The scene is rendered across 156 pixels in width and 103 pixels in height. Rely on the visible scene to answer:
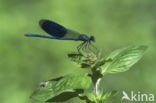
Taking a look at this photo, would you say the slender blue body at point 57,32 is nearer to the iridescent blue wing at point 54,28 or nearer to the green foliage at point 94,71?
the iridescent blue wing at point 54,28

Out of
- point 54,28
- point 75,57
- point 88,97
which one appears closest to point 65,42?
point 54,28

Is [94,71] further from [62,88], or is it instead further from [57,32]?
[57,32]

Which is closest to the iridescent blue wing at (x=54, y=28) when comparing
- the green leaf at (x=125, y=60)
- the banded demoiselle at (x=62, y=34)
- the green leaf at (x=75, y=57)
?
the banded demoiselle at (x=62, y=34)

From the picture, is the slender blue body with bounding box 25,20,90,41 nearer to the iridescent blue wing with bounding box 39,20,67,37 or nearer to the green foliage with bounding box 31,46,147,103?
the iridescent blue wing with bounding box 39,20,67,37

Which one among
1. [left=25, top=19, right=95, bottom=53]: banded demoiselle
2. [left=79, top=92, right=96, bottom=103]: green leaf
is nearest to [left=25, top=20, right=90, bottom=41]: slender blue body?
[left=25, top=19, right=95, bottom=53]: banded demoiselle

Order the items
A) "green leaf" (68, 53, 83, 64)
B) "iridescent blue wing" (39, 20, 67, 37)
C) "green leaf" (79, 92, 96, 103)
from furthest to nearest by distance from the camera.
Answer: "iridescent blue wing" (39, 20, 67, 37)
"green leaf" (68, 53, 83, 64)
"green leaf" (79, 92, 96, 103)

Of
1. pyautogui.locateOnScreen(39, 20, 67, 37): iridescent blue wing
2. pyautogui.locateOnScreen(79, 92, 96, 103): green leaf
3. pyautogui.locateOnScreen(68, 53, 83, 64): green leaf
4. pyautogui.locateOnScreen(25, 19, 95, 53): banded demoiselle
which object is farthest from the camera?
pyautogui.locateOnScreen(39, 20, 67, 37): iridescent blue wing

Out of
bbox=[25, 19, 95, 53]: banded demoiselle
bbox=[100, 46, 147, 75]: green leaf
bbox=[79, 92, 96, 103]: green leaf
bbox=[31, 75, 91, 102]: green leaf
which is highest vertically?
bbox=[25, 19, 95, 53]: banded demoiselle
